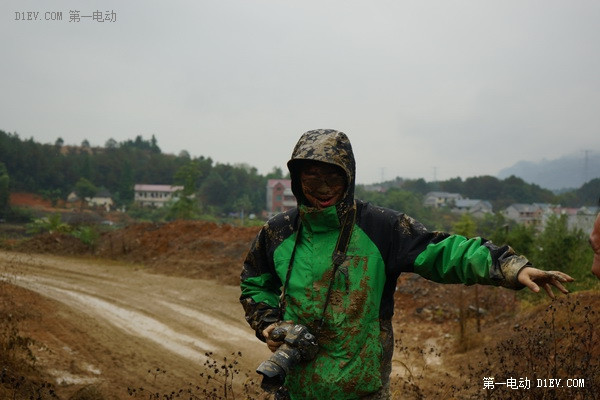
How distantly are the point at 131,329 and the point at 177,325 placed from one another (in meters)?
0.84

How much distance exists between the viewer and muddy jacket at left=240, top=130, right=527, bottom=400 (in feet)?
8.42

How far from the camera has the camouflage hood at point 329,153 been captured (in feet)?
8.75

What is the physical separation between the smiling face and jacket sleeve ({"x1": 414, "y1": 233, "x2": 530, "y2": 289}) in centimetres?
49

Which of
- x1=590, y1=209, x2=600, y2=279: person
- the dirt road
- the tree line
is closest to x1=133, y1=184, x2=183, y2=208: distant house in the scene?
the tree line

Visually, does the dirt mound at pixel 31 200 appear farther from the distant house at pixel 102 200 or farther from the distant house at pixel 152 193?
the distant house at pixel 152 193

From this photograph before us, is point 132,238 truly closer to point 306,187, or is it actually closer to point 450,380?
point 450,380

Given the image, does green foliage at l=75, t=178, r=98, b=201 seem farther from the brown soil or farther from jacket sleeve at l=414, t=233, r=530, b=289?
jacket sleeve at l=414, t=233, r=530, b=289

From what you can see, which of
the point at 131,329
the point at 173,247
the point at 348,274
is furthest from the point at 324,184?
the point at 173,247

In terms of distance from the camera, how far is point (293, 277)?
2691 mm

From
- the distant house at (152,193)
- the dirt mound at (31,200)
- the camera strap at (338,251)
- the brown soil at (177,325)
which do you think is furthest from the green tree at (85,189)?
the camera strap at (338,251)

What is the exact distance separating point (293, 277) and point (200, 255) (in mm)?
14918

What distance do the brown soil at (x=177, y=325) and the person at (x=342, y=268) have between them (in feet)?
7.78

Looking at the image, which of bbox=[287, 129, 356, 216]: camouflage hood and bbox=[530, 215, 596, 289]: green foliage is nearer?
bbox=[287, 129, 356, 216]: camouflage hood

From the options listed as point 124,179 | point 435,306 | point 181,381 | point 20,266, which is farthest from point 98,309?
point 124,179
